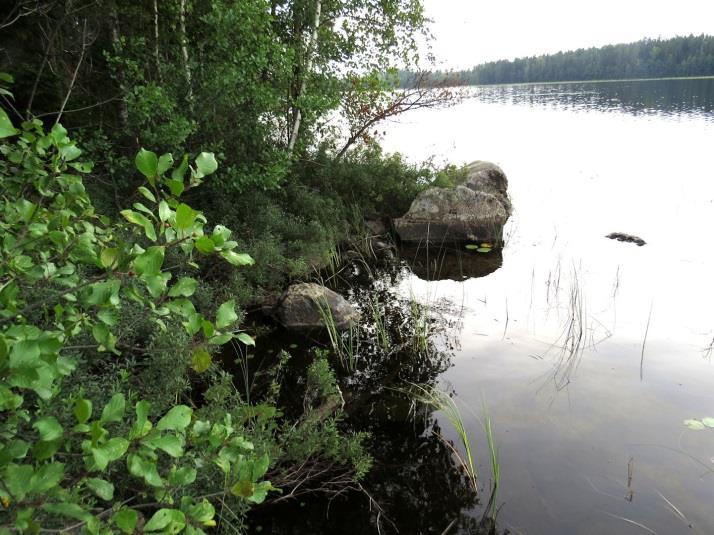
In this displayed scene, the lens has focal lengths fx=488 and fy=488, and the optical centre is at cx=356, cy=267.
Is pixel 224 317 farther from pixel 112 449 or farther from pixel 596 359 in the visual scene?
pixel 596 359

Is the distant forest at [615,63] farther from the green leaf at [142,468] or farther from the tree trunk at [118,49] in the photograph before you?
the green leaf at [142,468]

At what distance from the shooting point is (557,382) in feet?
21.1

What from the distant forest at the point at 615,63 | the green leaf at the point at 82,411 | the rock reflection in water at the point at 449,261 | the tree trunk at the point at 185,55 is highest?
the distant forest at the point at 615,63

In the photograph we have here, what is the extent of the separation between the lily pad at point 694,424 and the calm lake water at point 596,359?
2.7 inches

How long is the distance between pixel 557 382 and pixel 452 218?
21.9 ft

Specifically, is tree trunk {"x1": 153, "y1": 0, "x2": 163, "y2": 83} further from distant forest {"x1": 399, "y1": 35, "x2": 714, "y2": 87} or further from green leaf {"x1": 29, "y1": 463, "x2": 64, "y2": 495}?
distant forest {"x1": 399, "y1": 35, "x2": 714, "y2": 87}

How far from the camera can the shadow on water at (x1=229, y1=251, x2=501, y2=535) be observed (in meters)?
4.38

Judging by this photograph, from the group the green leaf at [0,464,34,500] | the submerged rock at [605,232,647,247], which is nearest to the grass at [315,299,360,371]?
the green leaf at [0,464,34,500]

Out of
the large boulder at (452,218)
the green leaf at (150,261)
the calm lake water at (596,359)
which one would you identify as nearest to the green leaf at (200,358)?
the green leaf at (150,261)

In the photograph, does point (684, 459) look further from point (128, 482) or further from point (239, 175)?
point (239, 175)

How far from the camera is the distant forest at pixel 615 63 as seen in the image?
322 ft

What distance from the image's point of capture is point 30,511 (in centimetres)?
143

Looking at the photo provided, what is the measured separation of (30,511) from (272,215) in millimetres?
8439

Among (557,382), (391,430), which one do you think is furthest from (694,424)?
(391,430)
